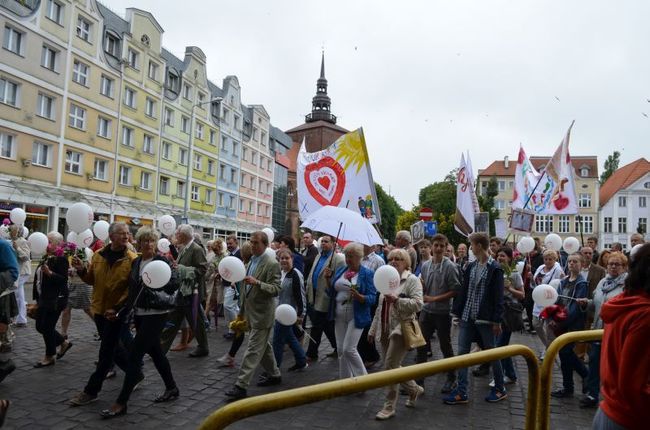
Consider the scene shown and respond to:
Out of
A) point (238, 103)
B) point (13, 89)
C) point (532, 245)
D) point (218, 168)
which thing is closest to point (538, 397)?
point (532, 245)

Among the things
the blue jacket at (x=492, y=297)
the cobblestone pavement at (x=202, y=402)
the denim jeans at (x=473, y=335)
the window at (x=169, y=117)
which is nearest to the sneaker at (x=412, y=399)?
the cobblestone pavement at (x=202, y=402)

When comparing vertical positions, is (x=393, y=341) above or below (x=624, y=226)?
below

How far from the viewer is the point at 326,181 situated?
945 centimetres

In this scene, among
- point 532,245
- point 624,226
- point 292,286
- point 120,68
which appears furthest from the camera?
point 624,226

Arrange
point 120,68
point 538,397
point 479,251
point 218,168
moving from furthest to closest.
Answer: point 218,168 < point 120,68 < point 479,251 < point 538,397

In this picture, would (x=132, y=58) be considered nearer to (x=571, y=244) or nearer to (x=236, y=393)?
(x=571, y=244)

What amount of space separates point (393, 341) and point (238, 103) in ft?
171

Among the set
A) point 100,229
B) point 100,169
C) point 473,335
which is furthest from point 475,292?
point 100,169

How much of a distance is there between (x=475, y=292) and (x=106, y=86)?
32909 millimetres

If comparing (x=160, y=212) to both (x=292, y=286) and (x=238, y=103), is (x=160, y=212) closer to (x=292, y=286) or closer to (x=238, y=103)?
(x=238, y=103)

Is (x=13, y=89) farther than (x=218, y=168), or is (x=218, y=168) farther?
(x=218, y=168)

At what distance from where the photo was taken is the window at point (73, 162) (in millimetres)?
29453

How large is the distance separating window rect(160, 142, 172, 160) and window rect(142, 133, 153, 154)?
5.40ft

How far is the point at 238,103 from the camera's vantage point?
5453 cm
